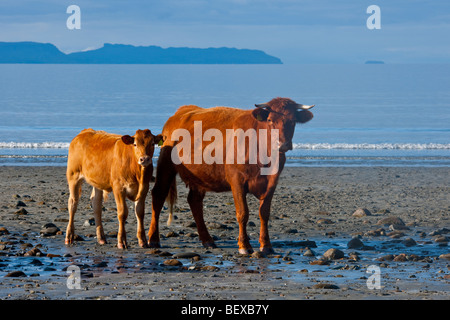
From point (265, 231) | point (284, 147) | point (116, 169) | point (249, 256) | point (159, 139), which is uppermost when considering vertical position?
point (159, 139)

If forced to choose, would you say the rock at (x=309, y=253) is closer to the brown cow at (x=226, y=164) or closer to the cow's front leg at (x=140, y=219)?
the brown cow at (x=226, y=164)

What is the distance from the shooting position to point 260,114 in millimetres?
12125

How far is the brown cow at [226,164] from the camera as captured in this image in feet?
39.9

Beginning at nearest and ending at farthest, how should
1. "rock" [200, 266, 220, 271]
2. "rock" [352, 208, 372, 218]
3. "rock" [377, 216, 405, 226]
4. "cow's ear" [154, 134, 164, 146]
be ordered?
"rock" [200, 266, 220, 271], "cow's ear" [154, 134, 164, 146], "rock" [377, 216, 405, 226], "rock" [352, 208, 372, 218]

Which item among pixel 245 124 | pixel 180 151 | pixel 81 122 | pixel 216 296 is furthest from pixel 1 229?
pixel 81 122

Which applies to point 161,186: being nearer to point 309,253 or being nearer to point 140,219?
point 140,219

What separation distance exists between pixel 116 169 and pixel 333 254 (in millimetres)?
3759

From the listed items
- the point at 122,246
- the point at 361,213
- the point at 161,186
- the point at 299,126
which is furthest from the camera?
the point at 299,126

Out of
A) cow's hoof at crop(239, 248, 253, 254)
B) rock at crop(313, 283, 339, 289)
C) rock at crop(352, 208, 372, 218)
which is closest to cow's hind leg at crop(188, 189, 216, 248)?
cow's hoof at crop(239, 248, 253, 254)

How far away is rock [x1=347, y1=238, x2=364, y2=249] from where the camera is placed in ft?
42.2

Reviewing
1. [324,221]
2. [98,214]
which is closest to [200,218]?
[98,214]

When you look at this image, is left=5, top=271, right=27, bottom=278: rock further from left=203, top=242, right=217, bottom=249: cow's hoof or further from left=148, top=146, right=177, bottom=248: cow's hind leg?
left=203, top=242, right=217, bottom=249: cow's hoof

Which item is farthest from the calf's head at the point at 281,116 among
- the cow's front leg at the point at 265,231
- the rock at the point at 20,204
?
the rock at the point at 20,204

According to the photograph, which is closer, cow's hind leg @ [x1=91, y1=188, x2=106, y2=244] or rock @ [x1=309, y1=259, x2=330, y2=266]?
rock @ [x1=309, y1=259, x2=330, y2=266]
